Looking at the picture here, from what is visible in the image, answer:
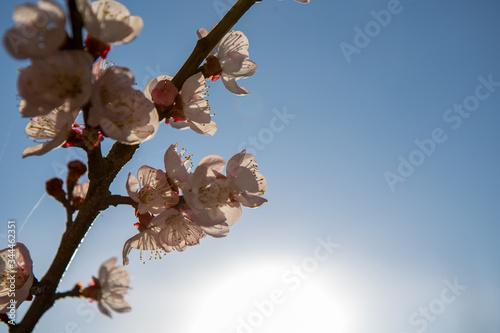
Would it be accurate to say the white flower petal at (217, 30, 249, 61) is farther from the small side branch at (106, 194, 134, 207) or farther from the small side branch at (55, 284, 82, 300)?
the small side branch at (55, 284, 82, 300)

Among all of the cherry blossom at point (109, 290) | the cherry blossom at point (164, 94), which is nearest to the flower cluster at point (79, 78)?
the cherry blossom at point (164, 94)

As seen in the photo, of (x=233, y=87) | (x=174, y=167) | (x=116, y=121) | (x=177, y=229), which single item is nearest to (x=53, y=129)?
(x=116, y=121)

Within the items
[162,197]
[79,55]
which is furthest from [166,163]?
[79,55]

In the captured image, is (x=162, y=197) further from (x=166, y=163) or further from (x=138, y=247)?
(x=138, y=247)

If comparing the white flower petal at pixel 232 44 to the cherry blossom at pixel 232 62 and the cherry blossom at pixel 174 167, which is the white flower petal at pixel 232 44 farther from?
the cherry blossom at pixel 174 167

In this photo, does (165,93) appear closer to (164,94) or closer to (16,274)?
(164,94)
